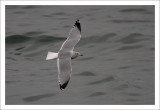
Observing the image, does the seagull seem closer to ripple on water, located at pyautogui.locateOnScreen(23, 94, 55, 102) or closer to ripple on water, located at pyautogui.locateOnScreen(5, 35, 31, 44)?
ripple on water, located at pyautogui.locateOnScreen(23, 94, 55, 102)

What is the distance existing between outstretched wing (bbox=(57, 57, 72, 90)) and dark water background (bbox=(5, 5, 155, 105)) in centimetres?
47

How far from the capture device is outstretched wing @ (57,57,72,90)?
611 cm

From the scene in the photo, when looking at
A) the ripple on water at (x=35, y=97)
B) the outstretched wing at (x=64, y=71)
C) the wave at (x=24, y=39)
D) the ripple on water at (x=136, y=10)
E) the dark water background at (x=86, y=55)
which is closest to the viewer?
the outstretched wing at (x=64, y=71)

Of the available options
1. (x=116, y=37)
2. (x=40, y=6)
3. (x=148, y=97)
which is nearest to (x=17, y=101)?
(x=148, y=97)

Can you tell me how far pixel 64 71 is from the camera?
247 inches

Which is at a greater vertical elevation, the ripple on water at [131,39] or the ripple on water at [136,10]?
the ripple on water at [136,10]

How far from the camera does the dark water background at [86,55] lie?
→ 22.1 feet

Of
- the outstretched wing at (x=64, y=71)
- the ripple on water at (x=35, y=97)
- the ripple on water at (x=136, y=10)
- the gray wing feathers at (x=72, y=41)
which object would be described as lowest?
the ripple on water at (x=35, y=97)

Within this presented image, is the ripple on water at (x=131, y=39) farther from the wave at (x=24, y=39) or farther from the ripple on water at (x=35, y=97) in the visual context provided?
the ripple on water at (x=35, y=97)

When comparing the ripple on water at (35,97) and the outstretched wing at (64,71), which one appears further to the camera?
the ripple on water at (35,97)

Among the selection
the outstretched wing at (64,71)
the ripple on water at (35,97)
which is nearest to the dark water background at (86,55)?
the ripple on water at (35,97)

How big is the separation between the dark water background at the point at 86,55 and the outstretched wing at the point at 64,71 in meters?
0.47

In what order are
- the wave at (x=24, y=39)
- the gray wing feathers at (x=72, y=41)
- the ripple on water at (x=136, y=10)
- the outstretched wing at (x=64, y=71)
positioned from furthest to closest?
the ripple on water at (x=136, y=10) < the wave at (x=24, y=39) < the gray wing feathers at (x=72, y=41) < the outstretched wing at (x=64, y=71)

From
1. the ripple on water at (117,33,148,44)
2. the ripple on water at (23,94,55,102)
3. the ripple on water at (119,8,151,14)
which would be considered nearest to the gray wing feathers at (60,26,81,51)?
the ripple on water at (23,94,55,102)
